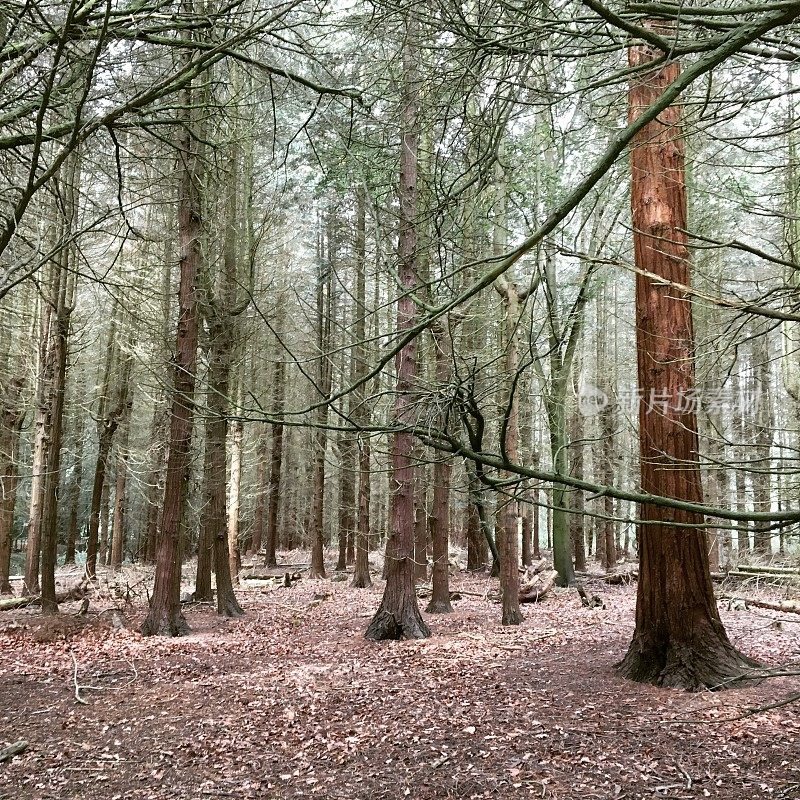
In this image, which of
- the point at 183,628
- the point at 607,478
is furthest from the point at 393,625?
the point at 607,478

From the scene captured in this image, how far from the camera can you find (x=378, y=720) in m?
5.12

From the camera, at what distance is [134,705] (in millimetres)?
5543

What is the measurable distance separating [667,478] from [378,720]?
3.18 meters

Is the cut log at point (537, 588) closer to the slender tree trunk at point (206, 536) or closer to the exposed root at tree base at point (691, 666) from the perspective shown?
the slender tree trunk at point (206, 536)

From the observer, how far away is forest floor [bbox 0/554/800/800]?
389 cm

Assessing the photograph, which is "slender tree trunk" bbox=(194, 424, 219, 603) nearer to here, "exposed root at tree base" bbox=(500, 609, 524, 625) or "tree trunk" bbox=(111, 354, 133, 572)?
"tree trunk" bbox=(111, 354, 133, 572)

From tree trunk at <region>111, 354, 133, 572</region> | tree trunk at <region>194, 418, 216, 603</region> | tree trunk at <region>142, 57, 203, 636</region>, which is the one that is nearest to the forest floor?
tree trunk at <region>142, 57, 203, 636</region>

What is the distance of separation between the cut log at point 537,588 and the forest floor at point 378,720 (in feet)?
11.6

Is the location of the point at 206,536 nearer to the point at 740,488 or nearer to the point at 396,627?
the point at 396,627

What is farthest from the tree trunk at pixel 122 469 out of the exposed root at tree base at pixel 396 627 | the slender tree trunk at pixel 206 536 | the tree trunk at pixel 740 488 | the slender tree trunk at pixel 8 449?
the tree trunk at pixel 740 488

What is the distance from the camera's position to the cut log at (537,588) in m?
11.8

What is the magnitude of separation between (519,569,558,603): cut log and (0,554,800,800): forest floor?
3546mm

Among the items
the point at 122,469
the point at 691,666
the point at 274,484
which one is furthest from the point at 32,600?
the point at 691,666

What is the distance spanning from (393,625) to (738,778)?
511 cm
